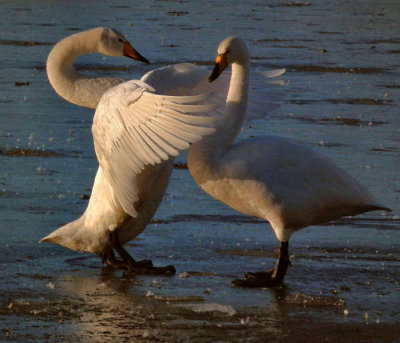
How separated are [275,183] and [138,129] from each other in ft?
2.85

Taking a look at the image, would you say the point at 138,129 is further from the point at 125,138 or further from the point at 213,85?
the point at 213,85

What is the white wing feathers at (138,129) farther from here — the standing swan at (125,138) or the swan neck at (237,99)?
the swan neck at (237,99)

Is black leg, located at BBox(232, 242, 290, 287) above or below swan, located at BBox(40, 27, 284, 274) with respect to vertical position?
below

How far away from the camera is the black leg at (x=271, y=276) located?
7035mm

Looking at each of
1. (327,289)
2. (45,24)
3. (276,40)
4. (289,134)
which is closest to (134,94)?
(327,289)

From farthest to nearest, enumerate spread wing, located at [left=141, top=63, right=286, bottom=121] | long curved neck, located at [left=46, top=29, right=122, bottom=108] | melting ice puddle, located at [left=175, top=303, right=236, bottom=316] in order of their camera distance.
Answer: long curved neck, located at [left=46, top=29, right=122, bottom=108] < spread wing, located at [left=141, top=63, right=286, bottom=121] < melting ice puddle, located at [left=175, top=303, right=236, bottom=316]

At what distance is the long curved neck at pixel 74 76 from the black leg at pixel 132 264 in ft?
3.55

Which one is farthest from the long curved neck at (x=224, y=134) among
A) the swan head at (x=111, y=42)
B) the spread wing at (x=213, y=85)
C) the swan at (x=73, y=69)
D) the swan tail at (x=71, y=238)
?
the swan head at (x=111, y=42)

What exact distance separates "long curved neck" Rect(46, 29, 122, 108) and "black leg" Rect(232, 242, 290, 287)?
67.7 inches

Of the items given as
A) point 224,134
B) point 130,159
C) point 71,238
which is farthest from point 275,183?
point 71,238

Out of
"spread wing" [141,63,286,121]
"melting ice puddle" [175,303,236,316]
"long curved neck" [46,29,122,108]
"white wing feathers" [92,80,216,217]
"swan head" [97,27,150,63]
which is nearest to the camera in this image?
"melting ice puddle" [175,303,236,316]

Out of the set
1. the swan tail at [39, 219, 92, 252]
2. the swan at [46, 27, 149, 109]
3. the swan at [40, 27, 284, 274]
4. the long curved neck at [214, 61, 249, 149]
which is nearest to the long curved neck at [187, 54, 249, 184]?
the long curved neck at [214, 61, 249, 149]

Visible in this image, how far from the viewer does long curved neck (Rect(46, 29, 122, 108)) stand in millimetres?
8156

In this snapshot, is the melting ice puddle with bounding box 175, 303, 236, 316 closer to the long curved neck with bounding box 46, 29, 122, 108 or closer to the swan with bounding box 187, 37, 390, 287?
the swan with bounding box 187, 37, 390, 287
